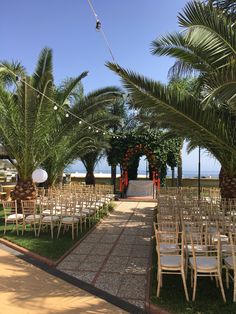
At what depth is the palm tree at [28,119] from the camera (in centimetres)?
1290

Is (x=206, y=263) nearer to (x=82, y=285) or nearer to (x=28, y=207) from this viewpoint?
(x=82, y=285)

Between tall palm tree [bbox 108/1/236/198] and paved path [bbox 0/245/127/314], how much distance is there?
3813mm

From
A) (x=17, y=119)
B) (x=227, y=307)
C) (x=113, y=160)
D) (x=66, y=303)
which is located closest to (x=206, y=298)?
(x=227, y=307)

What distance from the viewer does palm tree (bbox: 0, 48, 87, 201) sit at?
12.9 meters

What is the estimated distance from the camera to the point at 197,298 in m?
5.84

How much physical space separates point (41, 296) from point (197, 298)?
2372 millimetres

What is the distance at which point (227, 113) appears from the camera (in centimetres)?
1083

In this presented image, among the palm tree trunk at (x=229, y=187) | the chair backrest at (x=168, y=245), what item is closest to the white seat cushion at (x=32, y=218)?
the chair backrest at (x=168, y=245)

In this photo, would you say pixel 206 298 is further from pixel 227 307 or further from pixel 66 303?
pixel 66 303

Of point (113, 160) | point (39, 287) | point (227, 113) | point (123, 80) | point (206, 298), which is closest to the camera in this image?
point (206, 298)

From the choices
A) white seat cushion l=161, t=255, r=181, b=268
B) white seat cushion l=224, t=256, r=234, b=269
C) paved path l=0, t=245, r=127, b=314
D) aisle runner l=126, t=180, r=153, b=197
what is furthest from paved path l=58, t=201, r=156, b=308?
aisle runner l=126, t=180, r=153, b=197

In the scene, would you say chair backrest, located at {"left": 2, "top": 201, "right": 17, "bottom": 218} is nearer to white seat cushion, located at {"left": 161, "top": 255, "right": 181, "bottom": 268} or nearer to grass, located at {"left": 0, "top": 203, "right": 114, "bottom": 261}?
grass, located at {"left": 0, "top": 203, "right": 114, "bottom": 261}

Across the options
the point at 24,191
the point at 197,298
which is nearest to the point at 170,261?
the point at 197,298

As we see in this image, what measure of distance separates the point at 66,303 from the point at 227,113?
23.6 ft
